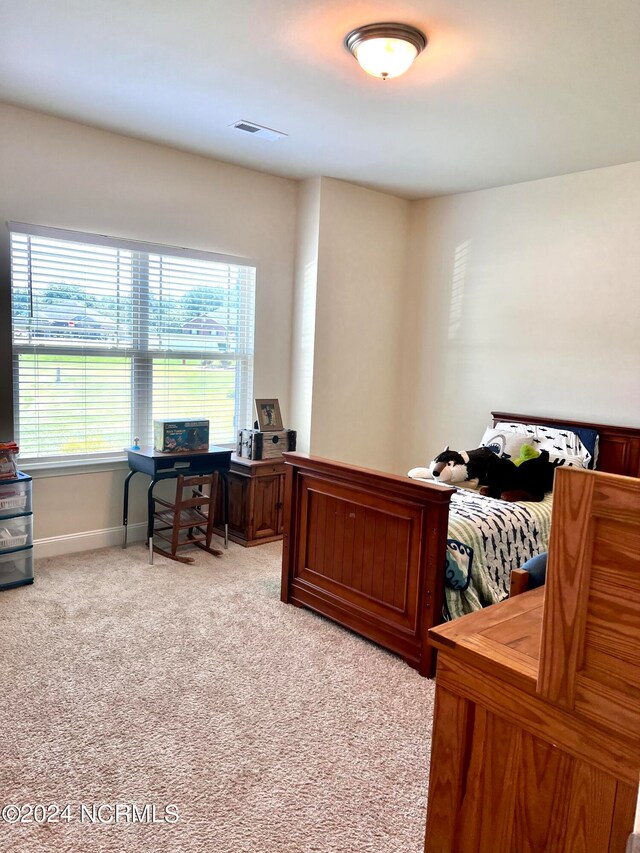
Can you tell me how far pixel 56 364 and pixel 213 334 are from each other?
1184mm

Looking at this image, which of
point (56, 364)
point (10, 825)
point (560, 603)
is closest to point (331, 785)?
point (10, 825)

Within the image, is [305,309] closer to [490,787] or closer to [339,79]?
[339,79]

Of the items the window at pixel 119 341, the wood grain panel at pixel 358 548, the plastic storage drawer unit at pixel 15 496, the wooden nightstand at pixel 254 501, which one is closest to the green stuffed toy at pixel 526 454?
the wood grain panel at pixel 358 548

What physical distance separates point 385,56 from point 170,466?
2.61 meters

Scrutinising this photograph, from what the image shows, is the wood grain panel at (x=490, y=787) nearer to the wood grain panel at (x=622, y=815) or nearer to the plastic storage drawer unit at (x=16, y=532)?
the wood grain panel at (x=622, y=815)

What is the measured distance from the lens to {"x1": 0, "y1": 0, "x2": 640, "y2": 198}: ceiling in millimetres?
2348

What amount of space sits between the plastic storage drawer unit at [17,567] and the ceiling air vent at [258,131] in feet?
9.13

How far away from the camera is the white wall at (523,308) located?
3.95 m

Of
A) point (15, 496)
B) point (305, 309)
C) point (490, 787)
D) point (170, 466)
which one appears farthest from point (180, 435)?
point (490, 787)

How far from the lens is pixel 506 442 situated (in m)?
4.06

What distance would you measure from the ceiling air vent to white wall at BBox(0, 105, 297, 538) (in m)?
0.70

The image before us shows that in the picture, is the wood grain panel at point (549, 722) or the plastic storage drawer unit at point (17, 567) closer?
the wood grain panel at point (549, 722)

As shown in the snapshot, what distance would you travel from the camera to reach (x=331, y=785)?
189 centimetres

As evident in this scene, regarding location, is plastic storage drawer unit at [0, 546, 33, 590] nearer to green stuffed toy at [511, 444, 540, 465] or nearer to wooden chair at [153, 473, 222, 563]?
wooden chair at [153, 473, 222, 563]
